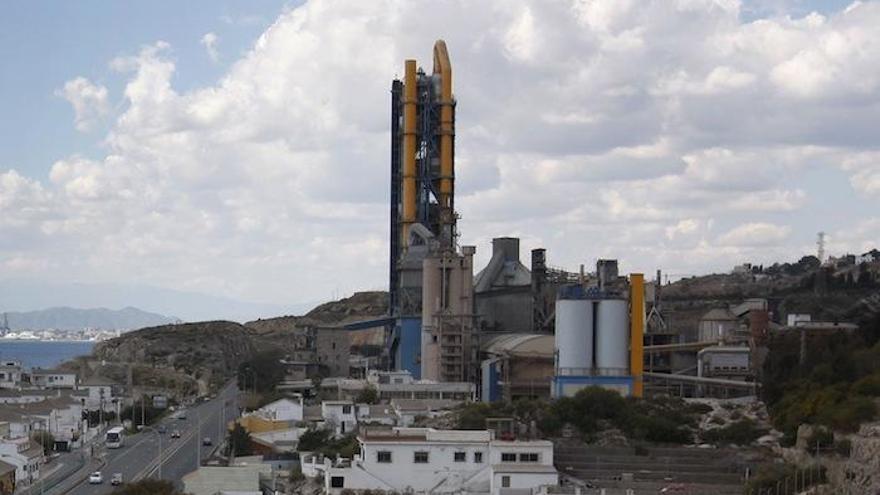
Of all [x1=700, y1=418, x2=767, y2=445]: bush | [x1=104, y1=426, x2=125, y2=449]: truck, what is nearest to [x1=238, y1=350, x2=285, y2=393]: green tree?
[x1=104, y1=426, x2=125, y2=449]: truck

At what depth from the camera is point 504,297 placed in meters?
75.2

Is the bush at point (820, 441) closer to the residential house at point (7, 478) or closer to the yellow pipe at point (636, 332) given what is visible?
the yellow pipe at point (636, 332)

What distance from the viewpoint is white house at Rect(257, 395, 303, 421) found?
5906cm

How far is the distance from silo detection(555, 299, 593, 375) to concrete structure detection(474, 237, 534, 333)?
14.1 metres

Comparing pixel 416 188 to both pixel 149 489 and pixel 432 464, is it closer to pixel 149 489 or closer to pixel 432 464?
pixel 432 464

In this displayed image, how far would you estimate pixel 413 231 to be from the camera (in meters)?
77.8

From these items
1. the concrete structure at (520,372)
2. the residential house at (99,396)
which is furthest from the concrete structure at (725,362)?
the residential house at (99,396)

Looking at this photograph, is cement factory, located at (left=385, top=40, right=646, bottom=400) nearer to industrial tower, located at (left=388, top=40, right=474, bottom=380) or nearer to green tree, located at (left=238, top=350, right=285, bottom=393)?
industrial tower, located at (left=388, top=40, right=474, bottom=380)

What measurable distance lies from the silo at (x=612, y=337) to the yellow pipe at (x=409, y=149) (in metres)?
21.5

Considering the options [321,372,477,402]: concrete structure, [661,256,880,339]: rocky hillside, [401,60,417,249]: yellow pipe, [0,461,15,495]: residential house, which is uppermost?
[401,60,417,249]: yellow pipe

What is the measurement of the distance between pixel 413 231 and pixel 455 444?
113ft

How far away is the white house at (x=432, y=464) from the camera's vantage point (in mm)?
43250

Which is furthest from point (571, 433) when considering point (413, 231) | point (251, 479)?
point (413, 231)

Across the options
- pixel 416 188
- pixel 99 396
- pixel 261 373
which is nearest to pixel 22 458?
pixel 99 396
